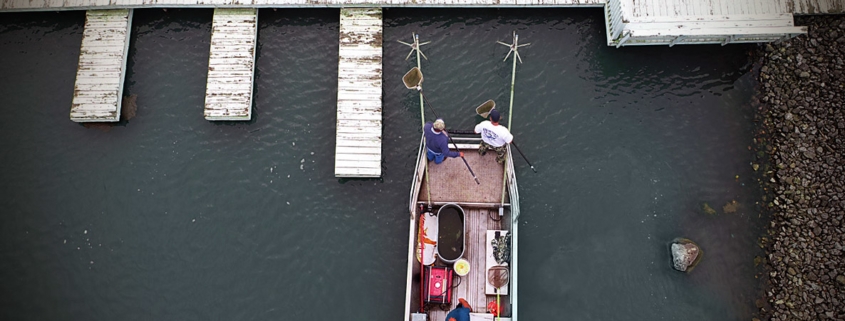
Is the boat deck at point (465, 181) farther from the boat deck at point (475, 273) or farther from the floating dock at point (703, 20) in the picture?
the floating dock at point (703, 20)

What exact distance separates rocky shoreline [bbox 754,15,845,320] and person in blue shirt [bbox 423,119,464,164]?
32.0 ft

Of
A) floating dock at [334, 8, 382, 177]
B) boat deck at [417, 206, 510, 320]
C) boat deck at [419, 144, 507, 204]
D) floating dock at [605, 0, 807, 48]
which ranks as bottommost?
boat deck at [417, 206, 510, 320]

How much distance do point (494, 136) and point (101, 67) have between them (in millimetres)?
12523

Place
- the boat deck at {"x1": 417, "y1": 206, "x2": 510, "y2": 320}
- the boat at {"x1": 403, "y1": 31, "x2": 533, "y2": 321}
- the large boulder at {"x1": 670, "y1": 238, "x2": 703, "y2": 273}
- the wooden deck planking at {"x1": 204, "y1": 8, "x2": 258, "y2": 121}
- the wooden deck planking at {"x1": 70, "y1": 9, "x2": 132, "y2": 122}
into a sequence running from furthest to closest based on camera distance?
1. the wooden deck planking at {"x1": 70, "y1": 9, "x2": 132, "y2": 122}
2. the wooden deck planking at {"x1": 204, "y1": 8, "x2": 258, "y2": 121}
3. the large boulder at {"x1": 670, "y1": 238, "x2": 703, "y2": 273}
4. the boat deck at {"x1": 417, "y1": 206, "x2": 510, "y2": 320}
5. the boat at {"x1": 403, "y1": 31, "x2": 533, "y2": 321}

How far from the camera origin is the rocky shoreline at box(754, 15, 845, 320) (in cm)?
1534

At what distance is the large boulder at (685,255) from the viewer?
1564 centimetres

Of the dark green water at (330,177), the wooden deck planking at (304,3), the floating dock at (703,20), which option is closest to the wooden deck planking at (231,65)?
the wooden deck planking at (304,3)

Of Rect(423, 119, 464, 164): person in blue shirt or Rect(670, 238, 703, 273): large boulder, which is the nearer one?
Rect(423, 119, 464, 164): person in blue shirt

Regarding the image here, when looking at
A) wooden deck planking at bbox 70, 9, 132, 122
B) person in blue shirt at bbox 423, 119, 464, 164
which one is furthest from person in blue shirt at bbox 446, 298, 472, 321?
wooden deck planking at bbox 70, 9, 132, 122

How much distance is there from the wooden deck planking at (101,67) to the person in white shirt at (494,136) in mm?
11350

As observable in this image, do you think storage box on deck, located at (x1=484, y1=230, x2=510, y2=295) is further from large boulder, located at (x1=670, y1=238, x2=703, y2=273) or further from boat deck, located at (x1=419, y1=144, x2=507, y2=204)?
large boulder, located at (x1=670, y1=238, x2=703, y2=273)

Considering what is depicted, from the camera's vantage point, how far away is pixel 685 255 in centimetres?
1563

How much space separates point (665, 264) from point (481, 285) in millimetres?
5655

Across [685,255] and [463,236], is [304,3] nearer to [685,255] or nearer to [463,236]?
[463,236]
